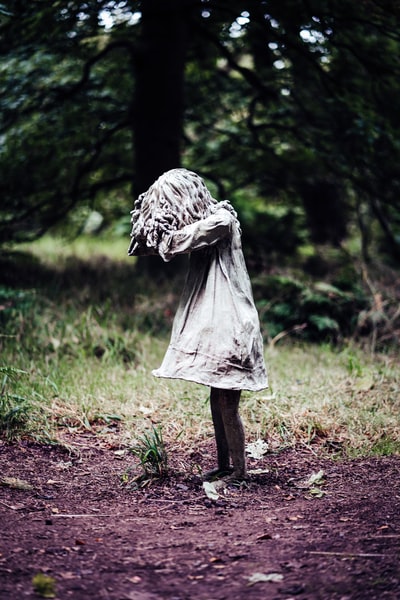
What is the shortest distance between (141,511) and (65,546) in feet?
2.28

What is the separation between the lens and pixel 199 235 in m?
3.88

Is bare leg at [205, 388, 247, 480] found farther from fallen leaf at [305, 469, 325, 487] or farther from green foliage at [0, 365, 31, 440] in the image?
green foliage at [0, 365, 31, 440]

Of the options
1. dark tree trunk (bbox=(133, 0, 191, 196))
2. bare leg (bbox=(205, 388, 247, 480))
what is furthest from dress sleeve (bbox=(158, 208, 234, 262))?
dark tree trunk (bbox=(133, 0, 191, 196))

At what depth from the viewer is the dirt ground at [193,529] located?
9.45ft

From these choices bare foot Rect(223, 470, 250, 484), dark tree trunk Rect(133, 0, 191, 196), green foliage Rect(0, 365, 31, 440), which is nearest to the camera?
bare foot Rect(223, 470, 250, 484)

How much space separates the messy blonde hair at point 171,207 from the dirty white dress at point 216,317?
78 mm

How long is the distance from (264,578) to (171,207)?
2.09 metres

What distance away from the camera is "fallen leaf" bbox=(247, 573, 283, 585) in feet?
9.60

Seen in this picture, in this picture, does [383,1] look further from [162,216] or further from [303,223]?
[303,223]

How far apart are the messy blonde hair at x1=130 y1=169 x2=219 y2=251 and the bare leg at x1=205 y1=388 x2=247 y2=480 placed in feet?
3.29

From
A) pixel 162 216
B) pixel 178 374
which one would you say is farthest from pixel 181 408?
pixel 162 216

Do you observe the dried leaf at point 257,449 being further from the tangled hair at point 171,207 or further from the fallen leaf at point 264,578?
the fallen leaf at point 264,578

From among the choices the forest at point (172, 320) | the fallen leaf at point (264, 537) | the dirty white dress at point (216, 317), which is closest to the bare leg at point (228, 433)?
the forest at point (172, 320)

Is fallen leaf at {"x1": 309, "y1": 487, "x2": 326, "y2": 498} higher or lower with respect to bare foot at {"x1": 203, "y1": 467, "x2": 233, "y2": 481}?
higher
